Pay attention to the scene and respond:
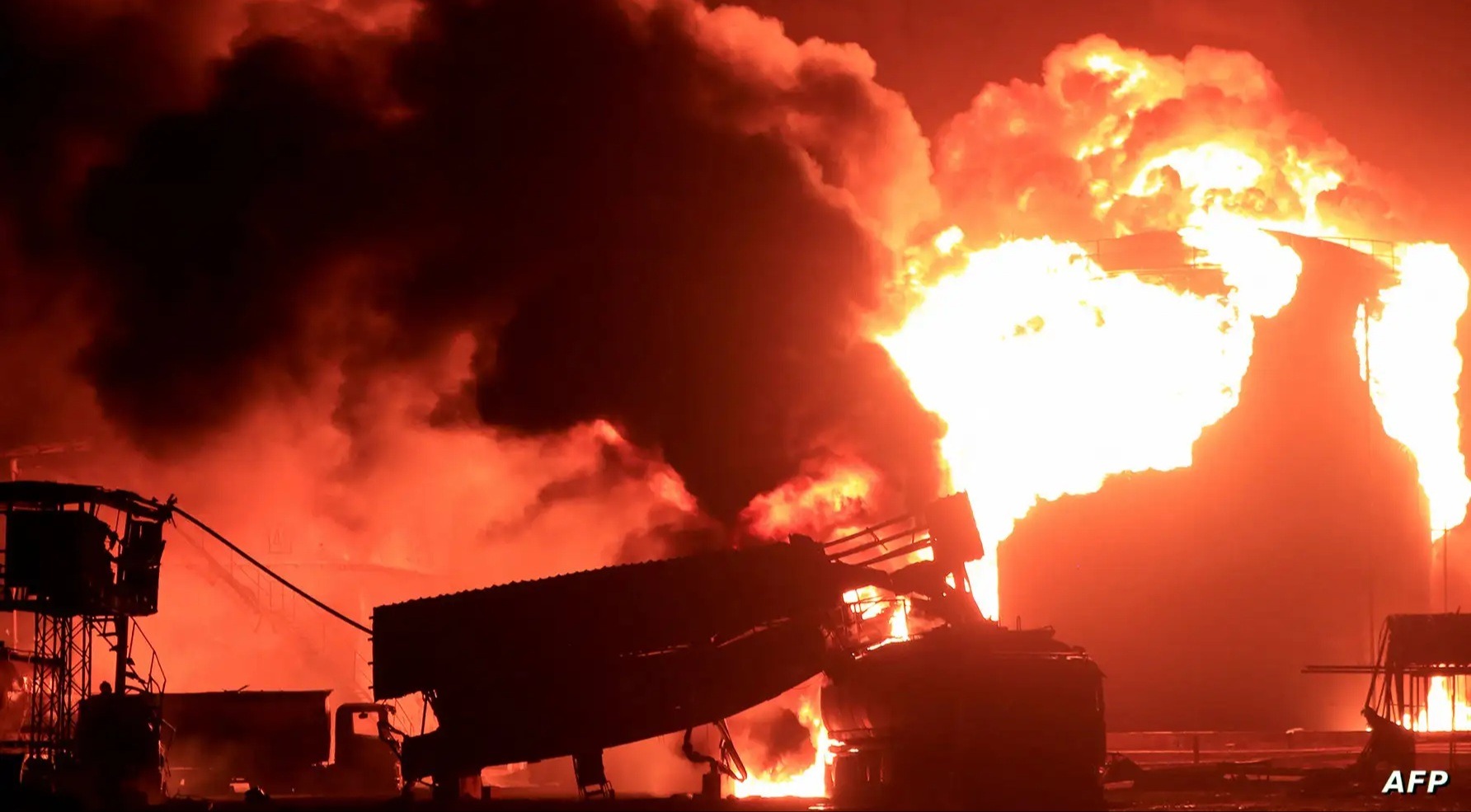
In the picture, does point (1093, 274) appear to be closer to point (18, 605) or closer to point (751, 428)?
point (751, 428)

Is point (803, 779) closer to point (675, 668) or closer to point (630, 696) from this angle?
point (675, 668)

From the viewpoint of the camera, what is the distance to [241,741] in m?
60.2

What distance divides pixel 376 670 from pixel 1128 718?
35.6 meters

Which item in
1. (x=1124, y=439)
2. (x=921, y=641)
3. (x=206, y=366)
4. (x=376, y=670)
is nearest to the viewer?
(x=921, y=641)

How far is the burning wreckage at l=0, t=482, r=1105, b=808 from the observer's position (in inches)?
1628

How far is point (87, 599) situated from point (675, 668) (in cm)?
1558

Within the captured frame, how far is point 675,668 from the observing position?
44.9 metres

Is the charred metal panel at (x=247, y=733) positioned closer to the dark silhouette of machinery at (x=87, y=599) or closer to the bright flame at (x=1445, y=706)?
the dark silhouette of machinery at (x=87, y=599)

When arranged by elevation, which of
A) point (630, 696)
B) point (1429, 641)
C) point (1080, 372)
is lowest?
point (630, 696)

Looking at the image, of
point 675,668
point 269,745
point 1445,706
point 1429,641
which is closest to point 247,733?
point 269,745

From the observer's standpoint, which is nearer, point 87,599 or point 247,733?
point 87,599

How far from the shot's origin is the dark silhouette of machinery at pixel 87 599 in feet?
156

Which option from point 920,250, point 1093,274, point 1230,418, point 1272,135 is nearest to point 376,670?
point 920,250

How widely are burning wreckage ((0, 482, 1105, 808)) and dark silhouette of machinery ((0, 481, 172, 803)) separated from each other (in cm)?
6
